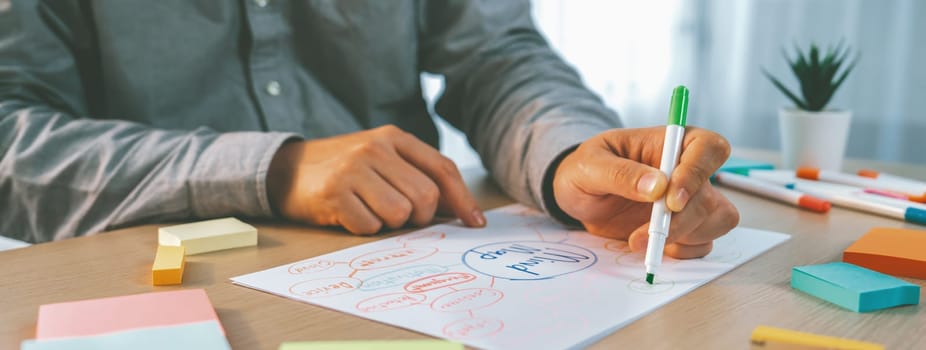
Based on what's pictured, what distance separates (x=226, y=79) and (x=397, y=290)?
511 mm

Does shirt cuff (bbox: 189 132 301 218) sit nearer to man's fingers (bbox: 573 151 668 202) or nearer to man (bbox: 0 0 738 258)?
man (bbox: 0 0 738 258)

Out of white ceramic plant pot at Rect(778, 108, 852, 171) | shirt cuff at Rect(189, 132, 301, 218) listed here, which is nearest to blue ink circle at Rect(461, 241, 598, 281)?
shirt cuff at Rect(189, 132, 301, 218)

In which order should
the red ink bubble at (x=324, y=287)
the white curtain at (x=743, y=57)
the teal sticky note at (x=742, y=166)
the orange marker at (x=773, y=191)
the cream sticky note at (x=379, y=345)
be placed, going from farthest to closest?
the white curtain at (x=743, y=57)
the teal sticky note at (x=742, y=166)
the orange marker at (x=773, y=191)
the red ink bubble at (x=324, y=287)
the cream sticky note at (x=379, y=345)

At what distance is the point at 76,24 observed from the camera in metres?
0.83

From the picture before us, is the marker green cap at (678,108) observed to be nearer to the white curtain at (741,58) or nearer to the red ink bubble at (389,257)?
the red ink bubble at (389,257)

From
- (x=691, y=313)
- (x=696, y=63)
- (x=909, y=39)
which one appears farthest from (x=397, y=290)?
(x=696, y=63)

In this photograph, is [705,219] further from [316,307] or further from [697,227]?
[316,307]

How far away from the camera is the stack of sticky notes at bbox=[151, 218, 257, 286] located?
537 millimetres

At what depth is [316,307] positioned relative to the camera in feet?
1.53

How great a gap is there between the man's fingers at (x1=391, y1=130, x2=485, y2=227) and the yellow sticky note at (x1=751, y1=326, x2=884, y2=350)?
0.32m

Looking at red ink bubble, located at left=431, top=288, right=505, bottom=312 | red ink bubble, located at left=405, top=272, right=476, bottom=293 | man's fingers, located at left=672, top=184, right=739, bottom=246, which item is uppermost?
man's fingers, located at left=672, top=184, right=739, bottom=246

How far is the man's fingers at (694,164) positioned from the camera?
0.53 m

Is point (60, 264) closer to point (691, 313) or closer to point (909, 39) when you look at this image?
point (691, 313)

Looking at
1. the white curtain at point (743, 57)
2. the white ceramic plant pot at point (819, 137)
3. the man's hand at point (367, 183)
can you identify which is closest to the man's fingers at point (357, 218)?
the man's hand at point (367, 183)
